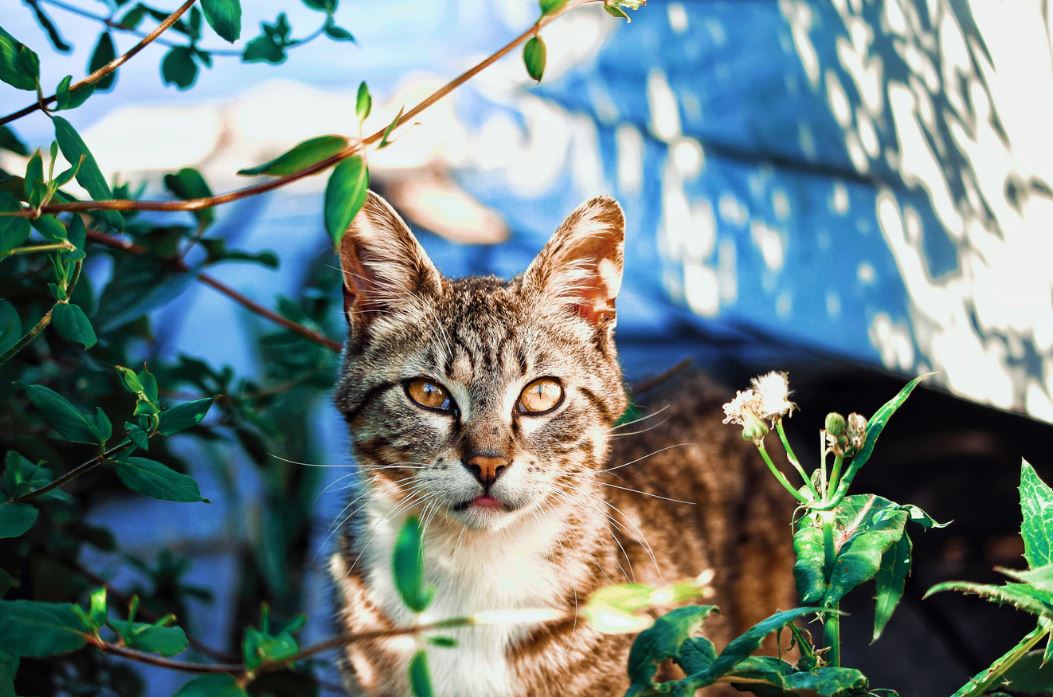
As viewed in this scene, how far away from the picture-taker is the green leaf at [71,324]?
3.44 ft

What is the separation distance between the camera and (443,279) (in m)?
1.74

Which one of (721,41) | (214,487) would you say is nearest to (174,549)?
(214,487)

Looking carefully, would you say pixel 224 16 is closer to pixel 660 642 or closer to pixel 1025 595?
pixel 660 642

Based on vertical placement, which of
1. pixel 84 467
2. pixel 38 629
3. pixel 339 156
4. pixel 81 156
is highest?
pixel 81 156

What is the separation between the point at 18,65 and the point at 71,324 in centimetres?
30

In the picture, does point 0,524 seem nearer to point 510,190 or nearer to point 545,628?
point 545,628

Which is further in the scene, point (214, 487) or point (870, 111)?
point (214, 487)

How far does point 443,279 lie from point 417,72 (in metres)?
2.18

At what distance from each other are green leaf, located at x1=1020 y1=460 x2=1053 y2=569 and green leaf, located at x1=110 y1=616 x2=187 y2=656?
32.9 inches

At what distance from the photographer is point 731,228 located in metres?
3.08

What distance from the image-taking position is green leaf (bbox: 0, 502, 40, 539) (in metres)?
1.02

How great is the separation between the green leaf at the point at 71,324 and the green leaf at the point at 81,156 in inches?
5.3

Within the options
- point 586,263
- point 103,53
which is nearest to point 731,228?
point 586,263

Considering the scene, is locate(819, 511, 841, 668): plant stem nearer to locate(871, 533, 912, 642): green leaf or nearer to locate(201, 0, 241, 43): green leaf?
locate(871, 533, 912, 642): green leaf
